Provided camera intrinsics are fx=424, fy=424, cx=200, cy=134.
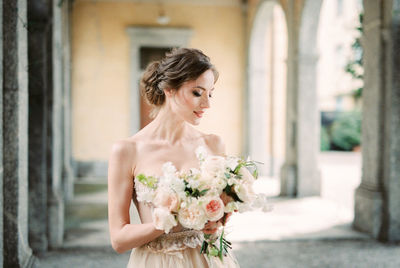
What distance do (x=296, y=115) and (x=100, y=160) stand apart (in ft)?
18.9

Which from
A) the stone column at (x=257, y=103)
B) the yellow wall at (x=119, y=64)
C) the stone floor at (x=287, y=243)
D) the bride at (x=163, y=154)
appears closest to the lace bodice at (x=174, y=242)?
the bride at (x=163, y=154)

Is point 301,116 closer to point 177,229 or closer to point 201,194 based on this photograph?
point 177,229

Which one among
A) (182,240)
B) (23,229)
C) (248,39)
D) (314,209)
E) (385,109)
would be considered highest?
(248,39)

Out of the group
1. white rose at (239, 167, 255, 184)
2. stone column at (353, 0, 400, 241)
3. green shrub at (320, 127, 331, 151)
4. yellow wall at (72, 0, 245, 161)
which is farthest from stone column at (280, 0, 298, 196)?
green shrub at (320, 127, 331, 151)

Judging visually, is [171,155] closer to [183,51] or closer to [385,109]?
[183,51]

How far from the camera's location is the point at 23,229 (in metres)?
3.41

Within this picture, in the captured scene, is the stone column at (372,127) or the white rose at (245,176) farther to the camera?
the stone column at (372,127)

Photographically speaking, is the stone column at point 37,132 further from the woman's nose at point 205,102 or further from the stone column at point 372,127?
the stone column at point 372,127

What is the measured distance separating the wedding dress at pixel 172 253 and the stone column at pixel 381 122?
13.7 feet

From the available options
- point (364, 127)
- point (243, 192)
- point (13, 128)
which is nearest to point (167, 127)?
point (243, 192)

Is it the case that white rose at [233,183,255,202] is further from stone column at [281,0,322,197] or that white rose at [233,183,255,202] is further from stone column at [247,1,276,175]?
stone column at [247,1,276,175]

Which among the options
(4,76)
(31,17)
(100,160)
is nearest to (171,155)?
(4,76)

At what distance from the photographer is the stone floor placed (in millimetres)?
4578

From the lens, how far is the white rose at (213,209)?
140 centimetres
